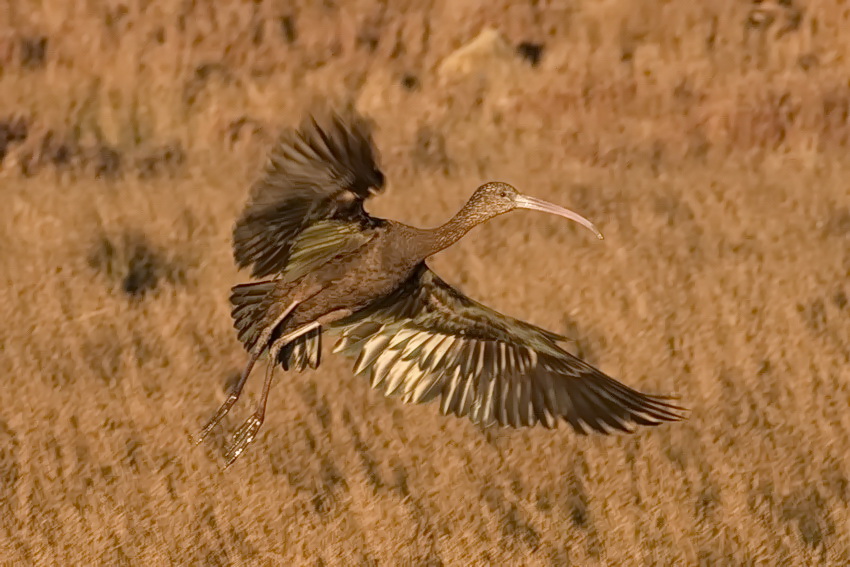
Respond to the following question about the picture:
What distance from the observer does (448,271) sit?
1375 centimetres

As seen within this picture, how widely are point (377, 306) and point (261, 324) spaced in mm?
616

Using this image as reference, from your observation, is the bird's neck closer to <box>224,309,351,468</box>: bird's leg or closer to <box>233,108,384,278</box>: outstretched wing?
<box>233,108,384,278</box>: outstretched wing

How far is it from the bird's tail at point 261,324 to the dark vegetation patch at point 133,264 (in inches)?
181

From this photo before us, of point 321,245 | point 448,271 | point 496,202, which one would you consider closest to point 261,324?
point 321,245

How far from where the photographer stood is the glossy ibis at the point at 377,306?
774 centimetres

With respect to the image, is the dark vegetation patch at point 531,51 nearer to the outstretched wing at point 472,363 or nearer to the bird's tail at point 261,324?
the outstretched wing at point 472,363

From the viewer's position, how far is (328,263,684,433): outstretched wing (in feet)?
26.4

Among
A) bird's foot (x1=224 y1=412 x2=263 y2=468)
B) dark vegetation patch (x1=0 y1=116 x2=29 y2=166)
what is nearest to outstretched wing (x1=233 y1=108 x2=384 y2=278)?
bird's foot (x1=224 y1=412 x2=263 y2=468)

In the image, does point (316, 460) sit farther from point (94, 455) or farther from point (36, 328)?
point (36, 328)

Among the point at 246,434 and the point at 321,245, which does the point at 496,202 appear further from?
the point at 246,434

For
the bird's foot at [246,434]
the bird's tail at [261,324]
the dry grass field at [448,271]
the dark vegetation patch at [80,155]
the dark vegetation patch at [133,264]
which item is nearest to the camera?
the bird's tail at [261,324]

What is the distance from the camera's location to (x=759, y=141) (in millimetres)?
17500

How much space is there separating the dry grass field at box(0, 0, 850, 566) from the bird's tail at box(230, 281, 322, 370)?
4.40ft

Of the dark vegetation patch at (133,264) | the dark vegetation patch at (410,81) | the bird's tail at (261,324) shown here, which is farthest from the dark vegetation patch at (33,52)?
the bird's tail at (261,324)
